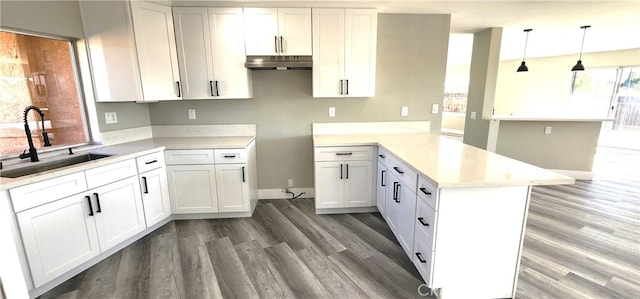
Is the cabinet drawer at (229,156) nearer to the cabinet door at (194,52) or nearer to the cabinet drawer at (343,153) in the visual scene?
the cabinet door at (194,52)

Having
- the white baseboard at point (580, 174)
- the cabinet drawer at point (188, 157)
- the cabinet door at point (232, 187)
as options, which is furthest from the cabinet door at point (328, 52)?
the white baseboard at point (580, 174)

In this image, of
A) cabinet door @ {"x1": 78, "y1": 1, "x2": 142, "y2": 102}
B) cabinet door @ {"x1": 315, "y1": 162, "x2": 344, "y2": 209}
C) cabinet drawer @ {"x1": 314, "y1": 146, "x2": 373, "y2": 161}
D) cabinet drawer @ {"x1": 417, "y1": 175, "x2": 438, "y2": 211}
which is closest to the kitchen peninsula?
cabinet drawer @ {"x1": 417, "y1": 175, "x2": 438, "y2": 211}

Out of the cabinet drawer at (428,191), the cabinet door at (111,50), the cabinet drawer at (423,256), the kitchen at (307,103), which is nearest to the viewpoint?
the cabinet drawer at (428,191)

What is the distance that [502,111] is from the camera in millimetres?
7918

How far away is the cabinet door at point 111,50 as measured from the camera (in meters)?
2.51

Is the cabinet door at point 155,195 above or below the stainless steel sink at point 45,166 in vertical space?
below

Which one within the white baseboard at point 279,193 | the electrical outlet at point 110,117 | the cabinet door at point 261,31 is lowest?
the white baseboard at point 279,193

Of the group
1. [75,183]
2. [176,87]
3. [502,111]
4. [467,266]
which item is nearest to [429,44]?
[467,266]

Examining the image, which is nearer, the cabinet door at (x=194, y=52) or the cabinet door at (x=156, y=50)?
the cabinet door at (x=156, y=50)

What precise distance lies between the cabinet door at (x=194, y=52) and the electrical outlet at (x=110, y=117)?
2.40 ft

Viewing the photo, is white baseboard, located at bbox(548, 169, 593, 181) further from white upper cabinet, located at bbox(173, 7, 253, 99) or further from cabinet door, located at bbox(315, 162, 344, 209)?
white upper cabinet, located at bbox(173, 7, 253, 99)

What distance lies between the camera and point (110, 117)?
2.84 metres

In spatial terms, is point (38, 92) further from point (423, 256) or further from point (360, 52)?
point (423, 256)

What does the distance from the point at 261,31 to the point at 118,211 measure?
2201mm
